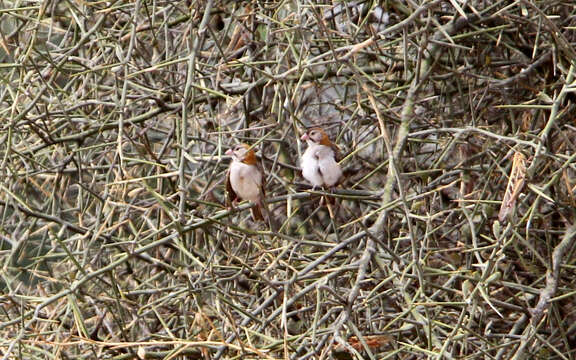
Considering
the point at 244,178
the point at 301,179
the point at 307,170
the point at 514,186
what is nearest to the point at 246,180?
the point at 244,178

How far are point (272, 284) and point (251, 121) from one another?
1672 mm

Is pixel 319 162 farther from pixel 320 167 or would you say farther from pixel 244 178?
pixel 244 178

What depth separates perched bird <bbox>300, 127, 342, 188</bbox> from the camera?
4.24m

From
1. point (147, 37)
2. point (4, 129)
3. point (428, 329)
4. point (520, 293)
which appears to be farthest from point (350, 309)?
point (147, 37)

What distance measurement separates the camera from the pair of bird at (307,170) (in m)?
4.13

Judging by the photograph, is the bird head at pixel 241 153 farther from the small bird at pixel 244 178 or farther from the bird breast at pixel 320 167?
the bird breast at pixel 320 167

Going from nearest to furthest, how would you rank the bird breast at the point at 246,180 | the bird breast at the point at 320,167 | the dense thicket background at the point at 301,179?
the dense thicket background at the point at 301,179
the bird breast at the point at 246,180
the bird breast at the point at 320,167

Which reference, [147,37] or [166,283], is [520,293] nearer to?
[166,283]

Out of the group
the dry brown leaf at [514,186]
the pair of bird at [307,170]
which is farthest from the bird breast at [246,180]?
the dry brown leaf at [514,186]

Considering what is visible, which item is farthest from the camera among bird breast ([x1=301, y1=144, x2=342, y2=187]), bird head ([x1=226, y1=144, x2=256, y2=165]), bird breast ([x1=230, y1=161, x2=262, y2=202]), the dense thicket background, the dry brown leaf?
bird breast ([x1=301, y1=144, x2=342, y2=187])

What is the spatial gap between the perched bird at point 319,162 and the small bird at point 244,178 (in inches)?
8.1

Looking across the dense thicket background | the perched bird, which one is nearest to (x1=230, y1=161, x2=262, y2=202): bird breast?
the dense thicket background

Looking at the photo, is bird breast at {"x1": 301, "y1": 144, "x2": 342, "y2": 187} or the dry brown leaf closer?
the dry brown leaf

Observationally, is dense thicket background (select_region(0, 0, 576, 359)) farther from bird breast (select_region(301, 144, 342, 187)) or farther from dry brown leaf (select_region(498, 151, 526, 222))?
dry brown leaf (select_region(498, 151, 526, 222))
